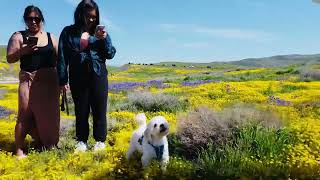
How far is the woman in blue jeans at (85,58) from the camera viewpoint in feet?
29.9

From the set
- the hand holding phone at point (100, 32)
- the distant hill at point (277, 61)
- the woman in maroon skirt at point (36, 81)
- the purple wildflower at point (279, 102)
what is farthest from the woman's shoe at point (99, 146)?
the distant hill at point (277, 61)

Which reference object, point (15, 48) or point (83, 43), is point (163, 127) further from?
point (15, 48)

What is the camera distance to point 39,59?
984 cm

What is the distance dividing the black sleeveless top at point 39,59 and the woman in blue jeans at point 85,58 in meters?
0.69

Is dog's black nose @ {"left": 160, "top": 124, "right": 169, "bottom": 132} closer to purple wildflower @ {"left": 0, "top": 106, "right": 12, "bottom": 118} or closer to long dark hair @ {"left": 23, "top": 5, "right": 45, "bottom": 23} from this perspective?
long dark hair @ {"left": 23, "top": 5, "right": 45, "bottom": 23}

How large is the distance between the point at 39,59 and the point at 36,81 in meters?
0.40

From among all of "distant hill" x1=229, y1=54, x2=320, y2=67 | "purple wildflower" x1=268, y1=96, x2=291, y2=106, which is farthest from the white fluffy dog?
"distant hill" x1=229, y1=54, x2=320, y2=67

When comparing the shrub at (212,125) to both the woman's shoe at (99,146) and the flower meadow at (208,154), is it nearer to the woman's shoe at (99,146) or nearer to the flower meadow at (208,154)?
the flower meadow at (208,154)

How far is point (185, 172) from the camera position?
25.1ft

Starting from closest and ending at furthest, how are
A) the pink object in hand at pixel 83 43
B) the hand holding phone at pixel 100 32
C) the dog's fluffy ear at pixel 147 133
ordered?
the dog's fluffy ear at pixel 147 133 → the hand holding phone at pixel 100 32 → the pink object in hand at pixel 83 43

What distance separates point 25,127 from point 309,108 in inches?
276

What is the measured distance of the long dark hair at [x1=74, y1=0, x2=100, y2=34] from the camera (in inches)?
352

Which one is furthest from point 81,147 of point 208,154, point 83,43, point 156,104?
point 156,104

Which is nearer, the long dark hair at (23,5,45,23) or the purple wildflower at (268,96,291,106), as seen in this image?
the long dark hair at (23,5,45,23)
